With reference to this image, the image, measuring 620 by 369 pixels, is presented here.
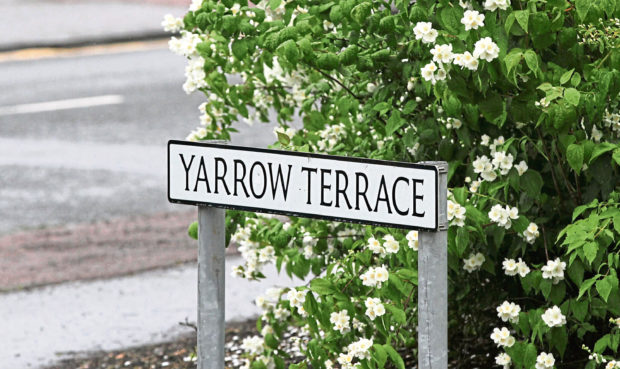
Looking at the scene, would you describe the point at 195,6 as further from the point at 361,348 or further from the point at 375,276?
the point at 361,348

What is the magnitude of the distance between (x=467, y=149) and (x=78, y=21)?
14670mm

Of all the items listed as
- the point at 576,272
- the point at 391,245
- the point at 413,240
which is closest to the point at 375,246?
the point at 391,245

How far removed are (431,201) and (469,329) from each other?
2178 mm

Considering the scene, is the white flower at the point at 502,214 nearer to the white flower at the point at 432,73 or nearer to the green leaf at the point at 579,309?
the green leaf at the point at 579,309

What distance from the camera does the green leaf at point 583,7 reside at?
3.68 metres

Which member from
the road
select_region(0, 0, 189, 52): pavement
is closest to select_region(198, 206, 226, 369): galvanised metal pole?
the road

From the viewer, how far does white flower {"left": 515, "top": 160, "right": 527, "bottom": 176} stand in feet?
13.6

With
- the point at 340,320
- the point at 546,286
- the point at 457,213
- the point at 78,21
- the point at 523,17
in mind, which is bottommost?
the point at 340,320

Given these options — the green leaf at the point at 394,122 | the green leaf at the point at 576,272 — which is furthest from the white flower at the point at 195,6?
the green leaf at the point at 576,272

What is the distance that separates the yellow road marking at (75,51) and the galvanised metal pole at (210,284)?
13227 mm

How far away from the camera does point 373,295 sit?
432 centimetres

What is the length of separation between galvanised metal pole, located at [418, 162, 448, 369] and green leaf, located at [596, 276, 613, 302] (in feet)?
3.06

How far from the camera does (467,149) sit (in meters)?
4.47

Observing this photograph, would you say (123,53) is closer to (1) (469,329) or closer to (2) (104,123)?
(2) (104,123)
